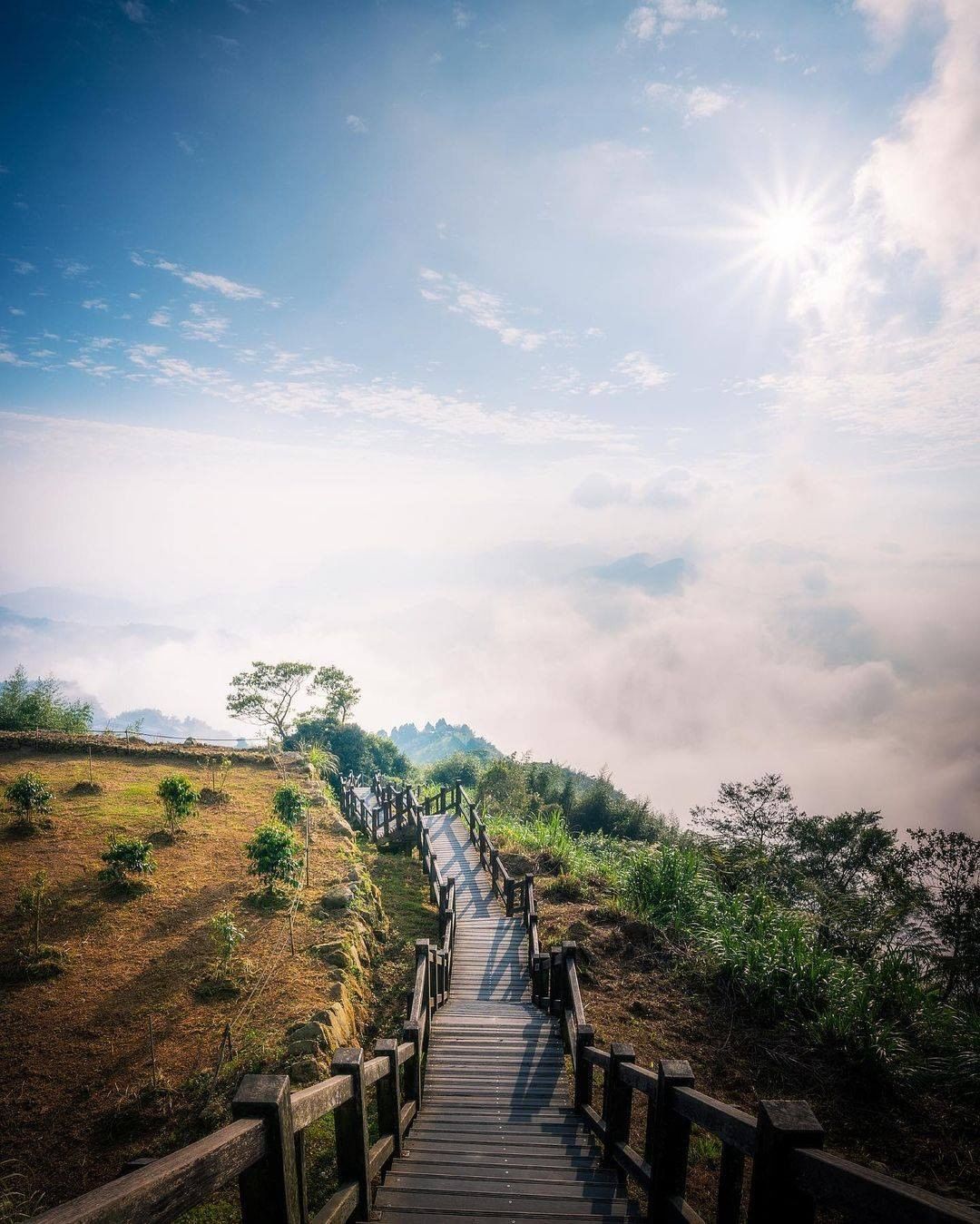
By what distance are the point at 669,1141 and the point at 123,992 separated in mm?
7594

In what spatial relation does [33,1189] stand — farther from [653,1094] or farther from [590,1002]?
[590,1002]

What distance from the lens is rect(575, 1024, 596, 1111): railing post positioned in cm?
566

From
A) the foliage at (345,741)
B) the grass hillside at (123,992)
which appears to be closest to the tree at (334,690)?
the foliage at (345,741)

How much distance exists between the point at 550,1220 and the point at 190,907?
8117 millimetres

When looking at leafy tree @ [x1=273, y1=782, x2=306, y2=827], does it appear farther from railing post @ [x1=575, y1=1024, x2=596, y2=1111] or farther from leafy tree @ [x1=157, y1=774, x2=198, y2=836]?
railing post @ [x1=575, y1=1024, x2=596, y2=1111]

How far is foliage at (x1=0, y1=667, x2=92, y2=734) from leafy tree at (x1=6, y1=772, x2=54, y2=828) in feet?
40.4

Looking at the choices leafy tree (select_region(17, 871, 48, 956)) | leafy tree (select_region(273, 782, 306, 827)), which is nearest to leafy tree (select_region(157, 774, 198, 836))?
leafy tree (select_region(273, 782, 306, 827))

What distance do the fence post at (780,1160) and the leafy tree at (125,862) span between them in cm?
1079

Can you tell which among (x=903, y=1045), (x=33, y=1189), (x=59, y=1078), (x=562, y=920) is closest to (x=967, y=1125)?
(x=903, y=1045)

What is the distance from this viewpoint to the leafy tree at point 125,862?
32.1 feet

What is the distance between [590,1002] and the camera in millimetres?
9203

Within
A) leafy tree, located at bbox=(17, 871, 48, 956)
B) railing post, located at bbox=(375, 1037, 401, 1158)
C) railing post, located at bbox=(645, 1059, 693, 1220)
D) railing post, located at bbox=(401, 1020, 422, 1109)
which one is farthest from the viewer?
leafy tree, located at bbox=(17, 871, 48, 956)

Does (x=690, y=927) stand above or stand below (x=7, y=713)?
below

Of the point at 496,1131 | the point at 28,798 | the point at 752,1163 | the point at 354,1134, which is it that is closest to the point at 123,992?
the point at 496,1131
